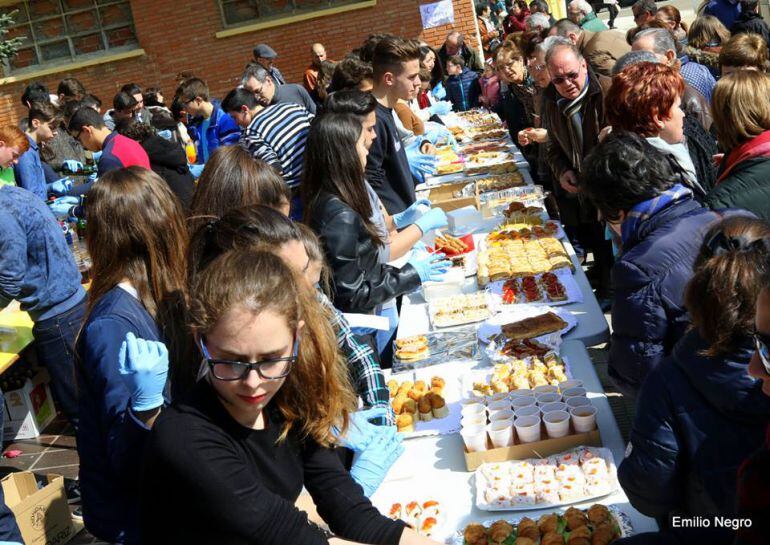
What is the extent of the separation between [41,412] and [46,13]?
420 inches

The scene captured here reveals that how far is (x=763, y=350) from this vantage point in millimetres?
1530

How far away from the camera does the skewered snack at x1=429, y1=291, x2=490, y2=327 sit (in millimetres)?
3709

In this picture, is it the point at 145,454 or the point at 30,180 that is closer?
the point at 145,454

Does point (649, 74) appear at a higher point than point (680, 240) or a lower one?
higher

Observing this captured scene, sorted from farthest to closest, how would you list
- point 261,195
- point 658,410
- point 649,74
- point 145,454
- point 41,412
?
point 41,412
point 649,74
point 261,195
point 658,410
point 145,454

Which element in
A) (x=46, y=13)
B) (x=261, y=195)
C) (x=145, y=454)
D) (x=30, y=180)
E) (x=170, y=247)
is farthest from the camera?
(x=46, y=13)

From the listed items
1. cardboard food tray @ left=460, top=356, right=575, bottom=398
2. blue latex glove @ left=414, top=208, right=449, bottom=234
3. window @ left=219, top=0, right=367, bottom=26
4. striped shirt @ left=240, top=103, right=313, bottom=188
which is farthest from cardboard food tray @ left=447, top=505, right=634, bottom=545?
window @ left=219, top=0, right=367, bottom=26

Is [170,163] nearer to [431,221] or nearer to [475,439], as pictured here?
[431,221]

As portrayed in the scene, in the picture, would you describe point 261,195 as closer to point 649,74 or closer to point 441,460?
point 441,460

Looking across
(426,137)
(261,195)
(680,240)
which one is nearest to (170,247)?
(261,195)

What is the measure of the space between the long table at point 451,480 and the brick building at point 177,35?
480 inches

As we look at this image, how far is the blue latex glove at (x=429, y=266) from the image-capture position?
3.75 meters

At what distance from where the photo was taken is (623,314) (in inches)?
106

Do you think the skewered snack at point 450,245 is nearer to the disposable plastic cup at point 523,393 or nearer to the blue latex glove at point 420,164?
the blue latex glove at point 420,164
